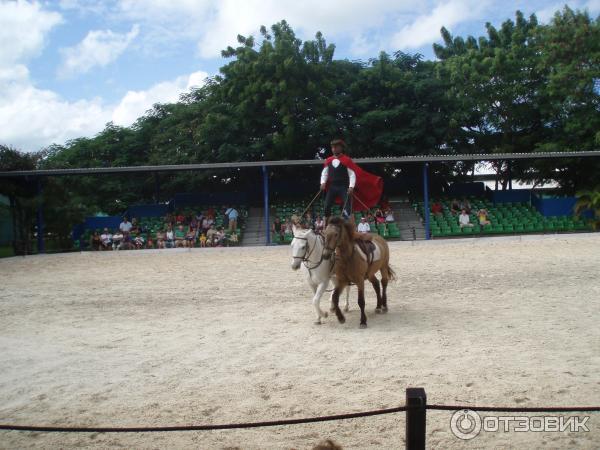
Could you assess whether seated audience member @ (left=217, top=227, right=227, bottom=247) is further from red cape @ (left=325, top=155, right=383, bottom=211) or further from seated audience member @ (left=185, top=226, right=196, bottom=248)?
red cape @ (left=325, top=155, right=383, bottom=211)

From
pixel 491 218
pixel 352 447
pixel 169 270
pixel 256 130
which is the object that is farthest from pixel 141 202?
pixel 352 447

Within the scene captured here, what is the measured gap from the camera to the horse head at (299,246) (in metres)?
7.12

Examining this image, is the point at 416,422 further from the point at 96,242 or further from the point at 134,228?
the point at 134,228

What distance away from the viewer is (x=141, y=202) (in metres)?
33.1

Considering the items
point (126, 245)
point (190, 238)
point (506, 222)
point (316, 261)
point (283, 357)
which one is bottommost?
point (283, 357)

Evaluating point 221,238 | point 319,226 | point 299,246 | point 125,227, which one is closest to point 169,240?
point 221,238

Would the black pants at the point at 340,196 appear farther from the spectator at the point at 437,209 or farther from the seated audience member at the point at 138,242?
the spectator at the point at 437,209

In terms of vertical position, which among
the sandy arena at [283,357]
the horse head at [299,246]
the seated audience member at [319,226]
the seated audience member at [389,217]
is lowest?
the sandy arena at [283,357]

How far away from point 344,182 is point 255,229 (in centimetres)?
1749

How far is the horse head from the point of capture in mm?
7121

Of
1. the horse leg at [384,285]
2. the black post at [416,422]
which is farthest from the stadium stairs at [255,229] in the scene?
the black post at [416,422]

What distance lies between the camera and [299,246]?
7137 millimetres

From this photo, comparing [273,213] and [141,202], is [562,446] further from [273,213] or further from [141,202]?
[141,202]

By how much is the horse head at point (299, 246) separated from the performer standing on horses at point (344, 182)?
1.25m
